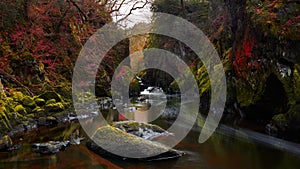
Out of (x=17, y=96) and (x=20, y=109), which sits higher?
(x=17, y=96)

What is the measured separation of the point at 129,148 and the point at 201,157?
5.72ft

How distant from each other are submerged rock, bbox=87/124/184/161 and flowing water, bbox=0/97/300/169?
163 millimetres

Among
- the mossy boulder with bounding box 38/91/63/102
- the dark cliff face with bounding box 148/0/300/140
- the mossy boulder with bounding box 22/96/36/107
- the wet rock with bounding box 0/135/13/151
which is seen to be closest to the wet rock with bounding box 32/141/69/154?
the wet rock with bounding box 0/135/13/151

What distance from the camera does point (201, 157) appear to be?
23.3ft

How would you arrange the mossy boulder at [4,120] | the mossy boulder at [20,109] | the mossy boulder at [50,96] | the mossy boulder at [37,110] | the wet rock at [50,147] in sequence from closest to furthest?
the wet rock at [50,147] → the mossy boulder at [4,120] → the mossy boulder at [20,109] → the mossy boulder at [37,110] → the mossy boulder at [50,96]

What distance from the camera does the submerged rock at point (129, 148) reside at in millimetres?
6820

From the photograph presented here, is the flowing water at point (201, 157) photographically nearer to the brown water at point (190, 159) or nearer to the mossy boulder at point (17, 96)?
the brown water at point (190, 159)

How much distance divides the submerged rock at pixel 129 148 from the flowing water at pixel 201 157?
163 mm

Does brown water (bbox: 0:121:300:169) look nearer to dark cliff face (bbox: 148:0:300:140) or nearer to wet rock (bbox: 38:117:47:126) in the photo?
dark cliff face (bbox: 148:0:300:140)

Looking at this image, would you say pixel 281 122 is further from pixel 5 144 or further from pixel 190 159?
pixel 5 144

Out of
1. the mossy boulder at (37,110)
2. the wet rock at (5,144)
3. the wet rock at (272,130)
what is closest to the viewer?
the wet rock at (5,144)

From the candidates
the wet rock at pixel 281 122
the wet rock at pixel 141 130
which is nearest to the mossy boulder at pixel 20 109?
the wet rock at pixel 141 130

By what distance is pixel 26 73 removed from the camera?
13.6 m

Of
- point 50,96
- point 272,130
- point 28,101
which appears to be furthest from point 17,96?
point 272,130
